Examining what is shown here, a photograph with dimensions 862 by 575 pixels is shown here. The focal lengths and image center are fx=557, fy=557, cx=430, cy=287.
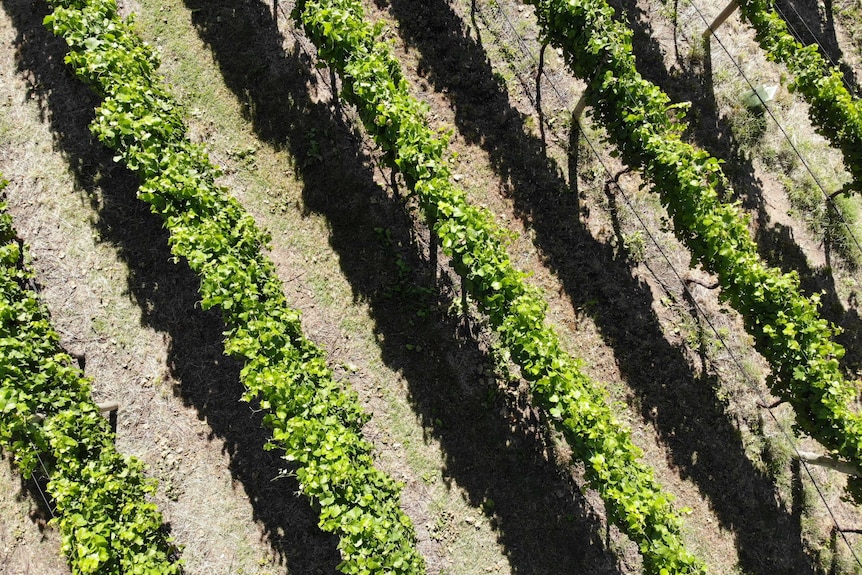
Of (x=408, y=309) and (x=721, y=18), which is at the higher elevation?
(x=721, y=18)

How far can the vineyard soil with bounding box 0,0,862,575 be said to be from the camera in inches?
329

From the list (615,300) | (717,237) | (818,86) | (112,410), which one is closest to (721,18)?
(818,86)

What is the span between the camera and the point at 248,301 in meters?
7.09

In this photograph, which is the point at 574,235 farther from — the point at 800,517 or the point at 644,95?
the point at 800,517

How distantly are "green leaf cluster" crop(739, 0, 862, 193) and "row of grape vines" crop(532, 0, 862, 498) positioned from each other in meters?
2.44

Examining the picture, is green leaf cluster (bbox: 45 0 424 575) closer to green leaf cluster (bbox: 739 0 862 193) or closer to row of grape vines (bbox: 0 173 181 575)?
row of grape vines (bbox: 0 173 181 575)

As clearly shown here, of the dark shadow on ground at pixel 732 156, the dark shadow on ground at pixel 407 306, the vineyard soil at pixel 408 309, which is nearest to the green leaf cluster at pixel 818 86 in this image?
the dark shadow on ground at pixel 732 156

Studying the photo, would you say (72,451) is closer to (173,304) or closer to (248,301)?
(173,304)

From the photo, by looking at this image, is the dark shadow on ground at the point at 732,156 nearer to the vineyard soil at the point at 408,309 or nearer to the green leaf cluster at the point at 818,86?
the vineyard soil at the point at 408,309

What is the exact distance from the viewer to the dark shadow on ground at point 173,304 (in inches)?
325

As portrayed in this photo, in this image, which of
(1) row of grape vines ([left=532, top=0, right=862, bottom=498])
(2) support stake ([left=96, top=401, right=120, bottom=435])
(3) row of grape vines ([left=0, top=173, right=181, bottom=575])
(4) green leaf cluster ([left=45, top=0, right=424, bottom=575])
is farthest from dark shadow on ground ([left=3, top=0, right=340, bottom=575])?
(1) row of grape vines ([left=532, top=0, right=862, bottom=498])

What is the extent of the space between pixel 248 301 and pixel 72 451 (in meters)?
2.88

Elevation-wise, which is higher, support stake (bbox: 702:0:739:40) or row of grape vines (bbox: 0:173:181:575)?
row of grape vines (bbox: 0:173:181:575)

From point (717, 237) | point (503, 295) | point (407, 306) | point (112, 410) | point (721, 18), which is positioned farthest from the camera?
point (721, 18)
